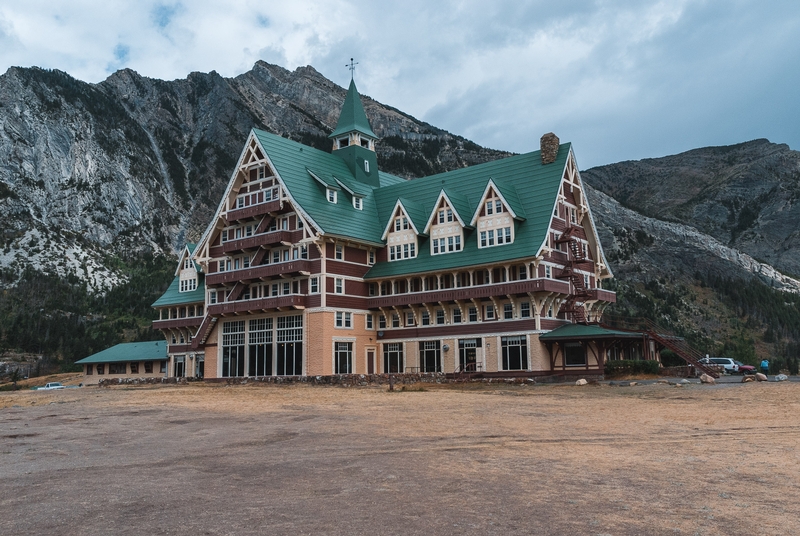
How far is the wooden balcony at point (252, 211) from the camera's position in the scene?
2443 inches

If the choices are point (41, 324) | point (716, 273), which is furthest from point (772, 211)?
point (41, 324)

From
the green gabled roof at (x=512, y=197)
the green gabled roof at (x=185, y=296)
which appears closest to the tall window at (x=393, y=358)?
the green gabled roof at (x=512, y=197)

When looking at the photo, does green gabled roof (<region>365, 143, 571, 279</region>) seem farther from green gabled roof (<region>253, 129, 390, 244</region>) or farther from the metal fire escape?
the metal fire escape

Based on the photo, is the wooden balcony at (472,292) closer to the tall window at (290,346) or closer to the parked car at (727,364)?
the tall window at (290,346)

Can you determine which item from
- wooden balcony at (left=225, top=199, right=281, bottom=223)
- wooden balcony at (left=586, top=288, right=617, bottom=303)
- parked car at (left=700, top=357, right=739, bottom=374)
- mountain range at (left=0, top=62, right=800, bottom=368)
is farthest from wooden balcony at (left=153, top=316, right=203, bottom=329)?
parked car at (left=700, top=357, right=739, bottom=374)

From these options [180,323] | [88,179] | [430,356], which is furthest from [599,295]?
[88,179]

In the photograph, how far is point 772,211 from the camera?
187000 millimetres

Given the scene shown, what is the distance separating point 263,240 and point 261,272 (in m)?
2.92

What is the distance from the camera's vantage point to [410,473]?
511 inches

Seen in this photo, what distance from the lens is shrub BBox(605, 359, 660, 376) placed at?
53.0 m

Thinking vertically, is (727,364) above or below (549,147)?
below

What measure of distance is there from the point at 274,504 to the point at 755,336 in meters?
129

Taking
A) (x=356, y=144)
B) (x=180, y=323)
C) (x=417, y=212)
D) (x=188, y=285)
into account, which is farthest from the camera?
(x=188, y=285)

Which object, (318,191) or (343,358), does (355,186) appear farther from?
(343,358)
